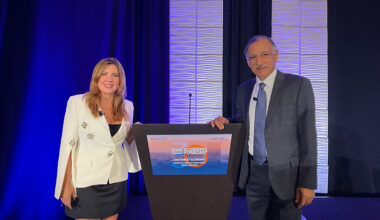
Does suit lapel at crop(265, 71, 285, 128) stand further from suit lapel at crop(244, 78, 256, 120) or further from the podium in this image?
the podium

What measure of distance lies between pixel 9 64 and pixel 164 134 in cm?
206

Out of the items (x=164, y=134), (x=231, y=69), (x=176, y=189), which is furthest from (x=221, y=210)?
(x=231, y=69)

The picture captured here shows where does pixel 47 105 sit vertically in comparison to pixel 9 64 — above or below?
below

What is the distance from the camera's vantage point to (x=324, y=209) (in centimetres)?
275

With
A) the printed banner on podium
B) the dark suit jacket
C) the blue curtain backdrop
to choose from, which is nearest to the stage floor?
the blue curtain backdrop

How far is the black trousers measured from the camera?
1415mm

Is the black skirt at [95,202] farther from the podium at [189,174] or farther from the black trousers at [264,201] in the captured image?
the black trousers at [264,201]

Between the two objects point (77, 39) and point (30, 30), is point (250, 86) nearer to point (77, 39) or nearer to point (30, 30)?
point (77, 39)

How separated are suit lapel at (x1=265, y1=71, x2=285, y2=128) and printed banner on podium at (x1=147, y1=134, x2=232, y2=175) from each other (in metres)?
0.43

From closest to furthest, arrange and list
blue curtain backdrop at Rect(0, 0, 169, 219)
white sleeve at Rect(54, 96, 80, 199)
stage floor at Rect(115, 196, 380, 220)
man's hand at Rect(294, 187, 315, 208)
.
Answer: man's hand at Rect(294, 187, 315, 208), white sleeve at Rect(54, 96, 80, 199), blue curtain backdrop at Rect(0, 0, 169, 219), stage floor at Rect(115, 196, 380, 220)

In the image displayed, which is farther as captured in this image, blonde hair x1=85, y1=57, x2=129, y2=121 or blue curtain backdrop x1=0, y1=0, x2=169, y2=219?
blue curtain backdrop x1=0, y1=0, x2=169, y2=219

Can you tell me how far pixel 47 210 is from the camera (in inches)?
93.7

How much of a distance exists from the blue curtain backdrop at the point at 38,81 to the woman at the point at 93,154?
107cm

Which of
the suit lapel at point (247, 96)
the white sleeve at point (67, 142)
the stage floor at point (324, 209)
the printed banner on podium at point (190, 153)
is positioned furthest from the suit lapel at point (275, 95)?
the stage floor at point (324, 209)
